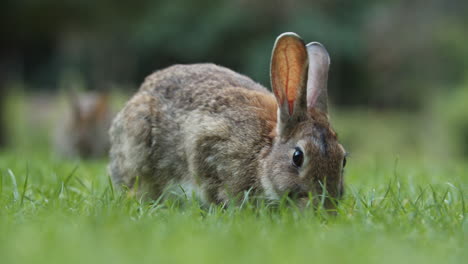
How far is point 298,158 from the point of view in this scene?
3557 mm

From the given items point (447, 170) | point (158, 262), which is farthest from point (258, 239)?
point (447, 170)

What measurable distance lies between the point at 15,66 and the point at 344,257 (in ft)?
66.6

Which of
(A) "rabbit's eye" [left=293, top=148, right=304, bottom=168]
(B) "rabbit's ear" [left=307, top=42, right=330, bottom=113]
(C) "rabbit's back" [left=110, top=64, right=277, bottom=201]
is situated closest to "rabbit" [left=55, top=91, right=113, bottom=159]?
(C) "rabbit's back" [left=110, top=64, right=277, bottom=201]

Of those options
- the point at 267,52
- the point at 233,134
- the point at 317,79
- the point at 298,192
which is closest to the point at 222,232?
the point at 298,192

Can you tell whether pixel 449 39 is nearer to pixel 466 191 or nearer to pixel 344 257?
pixel 466 191

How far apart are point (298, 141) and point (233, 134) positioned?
1.72 feet

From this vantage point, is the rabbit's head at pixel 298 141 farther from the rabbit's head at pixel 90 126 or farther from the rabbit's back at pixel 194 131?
the rabbit's head at pixel 90 126

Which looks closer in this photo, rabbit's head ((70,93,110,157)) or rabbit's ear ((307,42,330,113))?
rabbit's ear ((307,42,330,113))

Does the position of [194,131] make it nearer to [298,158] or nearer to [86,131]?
[298,158]

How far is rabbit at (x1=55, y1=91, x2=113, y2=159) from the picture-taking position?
11500 mm

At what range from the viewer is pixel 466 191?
14.9ft

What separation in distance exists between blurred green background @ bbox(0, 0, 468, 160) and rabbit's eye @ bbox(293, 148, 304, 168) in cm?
1179

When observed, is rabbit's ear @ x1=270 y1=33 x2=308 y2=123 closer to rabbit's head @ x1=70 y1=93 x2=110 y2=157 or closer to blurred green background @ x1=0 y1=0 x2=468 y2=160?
rabbit's head @ x1=70 y1=93 x2=110 y2=157

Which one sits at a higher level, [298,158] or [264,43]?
[298,158]
